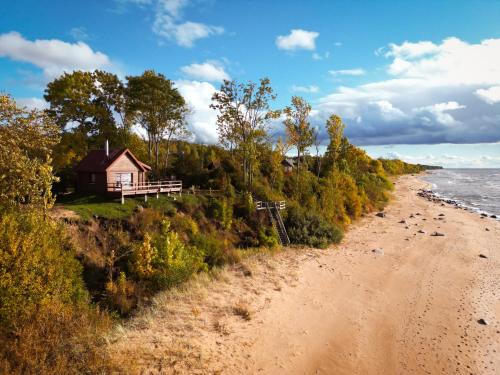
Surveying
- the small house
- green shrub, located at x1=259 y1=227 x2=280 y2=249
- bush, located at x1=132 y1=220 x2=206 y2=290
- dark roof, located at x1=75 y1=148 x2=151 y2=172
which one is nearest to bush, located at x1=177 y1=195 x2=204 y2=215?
the small house

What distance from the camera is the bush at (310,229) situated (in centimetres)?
3053

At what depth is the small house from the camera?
29.0 m

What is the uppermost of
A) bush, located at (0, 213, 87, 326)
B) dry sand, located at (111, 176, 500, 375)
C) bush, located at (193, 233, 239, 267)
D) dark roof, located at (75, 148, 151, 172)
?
dark roof, located at (75, 148, 151, 172)

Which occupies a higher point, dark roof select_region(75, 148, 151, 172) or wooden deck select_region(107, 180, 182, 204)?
dark roof select_region(75, 148, 151, 172)

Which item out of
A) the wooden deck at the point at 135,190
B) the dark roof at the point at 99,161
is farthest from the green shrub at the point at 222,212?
the dark roof at the point at 99,161

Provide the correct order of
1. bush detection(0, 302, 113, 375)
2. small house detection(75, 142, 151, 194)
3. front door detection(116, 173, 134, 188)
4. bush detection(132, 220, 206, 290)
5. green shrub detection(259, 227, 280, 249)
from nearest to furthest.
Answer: bush detection(0, 302, 113, 375) → bush detection(132, 220, 206, 290) → green shrub detection(259, 227, 280, 249) → small house detection(75, 142, 151, 194) → front door detection(116, 173, 134, 188)

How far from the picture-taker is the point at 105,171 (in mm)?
28578

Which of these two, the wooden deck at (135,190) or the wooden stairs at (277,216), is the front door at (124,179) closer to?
the wooden deck at (135,190)

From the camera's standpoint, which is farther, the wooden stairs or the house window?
the wooden stairs

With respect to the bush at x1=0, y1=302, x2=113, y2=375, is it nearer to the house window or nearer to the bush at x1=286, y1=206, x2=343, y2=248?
the house window

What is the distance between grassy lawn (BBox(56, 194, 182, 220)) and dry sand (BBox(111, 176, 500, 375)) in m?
9.45

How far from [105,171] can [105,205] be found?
14.7 feet

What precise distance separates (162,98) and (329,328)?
31852 mm

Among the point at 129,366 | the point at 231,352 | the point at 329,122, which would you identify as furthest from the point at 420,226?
the point at 129,366
